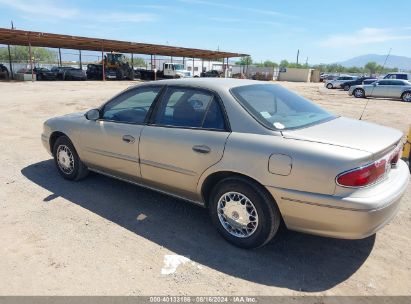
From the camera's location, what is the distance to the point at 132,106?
4.39 metres

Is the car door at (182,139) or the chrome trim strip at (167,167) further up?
the car door at (182,139)

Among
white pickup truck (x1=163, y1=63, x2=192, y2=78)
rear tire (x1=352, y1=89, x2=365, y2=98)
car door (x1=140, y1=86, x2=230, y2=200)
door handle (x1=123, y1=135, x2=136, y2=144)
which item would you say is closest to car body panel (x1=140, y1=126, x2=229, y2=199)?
car door (x1=140, y1=86, x2=230, y2=200)

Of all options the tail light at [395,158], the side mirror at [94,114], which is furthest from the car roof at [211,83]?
the tail light at [395,158]

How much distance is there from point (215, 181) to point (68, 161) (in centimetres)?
260

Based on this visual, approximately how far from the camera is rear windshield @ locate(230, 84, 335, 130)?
326 cm

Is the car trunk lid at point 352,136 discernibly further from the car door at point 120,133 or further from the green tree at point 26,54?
the green tree at point 26,54

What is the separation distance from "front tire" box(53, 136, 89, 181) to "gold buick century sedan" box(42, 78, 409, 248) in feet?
1.65

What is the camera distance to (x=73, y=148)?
15.9 ft

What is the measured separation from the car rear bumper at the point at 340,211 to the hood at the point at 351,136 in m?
0.35

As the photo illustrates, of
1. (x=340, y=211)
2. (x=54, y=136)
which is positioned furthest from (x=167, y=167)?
(x=54, y=136)

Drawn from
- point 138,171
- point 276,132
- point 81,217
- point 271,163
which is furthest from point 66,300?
point 276,132

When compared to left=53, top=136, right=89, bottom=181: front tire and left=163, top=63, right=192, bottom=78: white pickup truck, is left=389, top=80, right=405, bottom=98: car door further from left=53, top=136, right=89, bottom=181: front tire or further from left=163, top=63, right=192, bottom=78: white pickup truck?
left=53, top=136, right=89, bottom=181: front tire

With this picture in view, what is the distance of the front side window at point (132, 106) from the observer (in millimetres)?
4031

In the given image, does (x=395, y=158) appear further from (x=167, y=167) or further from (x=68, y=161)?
(x=68, y=161)
